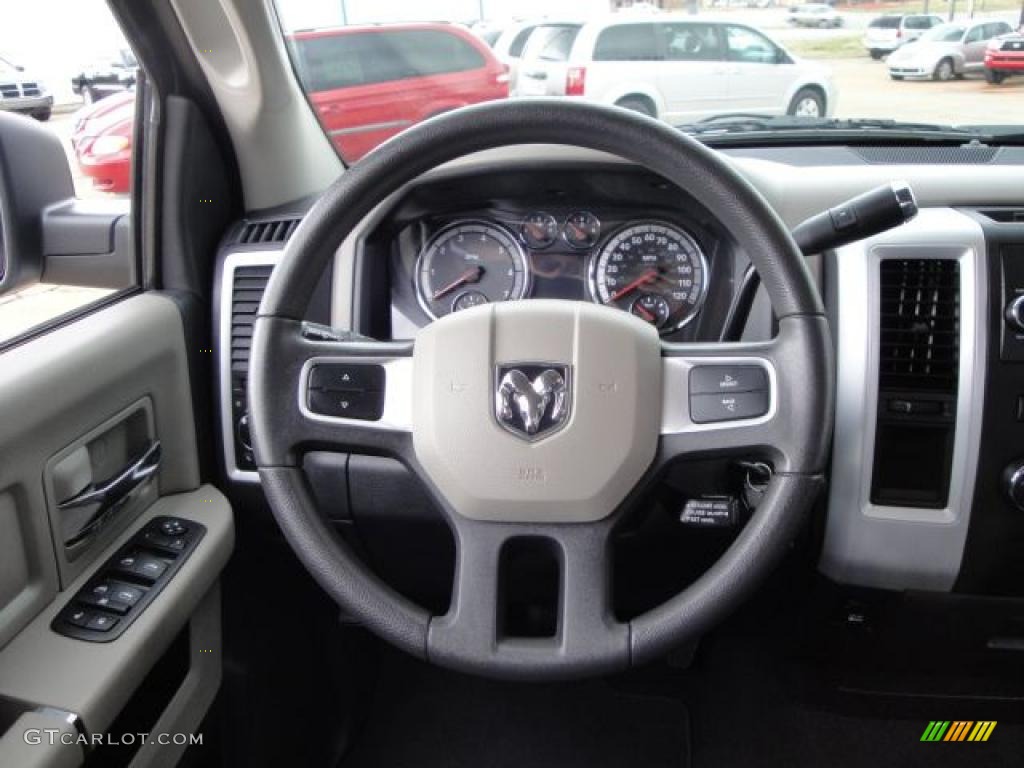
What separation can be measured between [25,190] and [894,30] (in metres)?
1.76

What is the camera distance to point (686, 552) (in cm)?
163

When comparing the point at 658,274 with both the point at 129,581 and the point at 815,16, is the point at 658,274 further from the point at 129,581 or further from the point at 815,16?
the point at 129,581

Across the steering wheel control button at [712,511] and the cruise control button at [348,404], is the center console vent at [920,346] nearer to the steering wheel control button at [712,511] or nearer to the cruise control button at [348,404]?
the steering wheel control button at [712,511]

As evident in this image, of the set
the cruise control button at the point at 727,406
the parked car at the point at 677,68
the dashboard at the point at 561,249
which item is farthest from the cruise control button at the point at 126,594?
the parked car at the point at 677,68

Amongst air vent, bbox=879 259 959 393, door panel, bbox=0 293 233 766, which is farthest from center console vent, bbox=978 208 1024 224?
door panel, bbox=0 293 233 766

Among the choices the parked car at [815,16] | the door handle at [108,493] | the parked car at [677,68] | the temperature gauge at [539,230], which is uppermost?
the parked car at [815,16]

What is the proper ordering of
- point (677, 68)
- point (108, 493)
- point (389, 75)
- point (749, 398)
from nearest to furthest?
point (749, 398)
point (108, 493)
point (389, 75)
point (677, 68)

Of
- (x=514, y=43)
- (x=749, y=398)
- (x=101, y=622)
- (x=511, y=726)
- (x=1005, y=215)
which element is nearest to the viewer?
(x=749, y=398)

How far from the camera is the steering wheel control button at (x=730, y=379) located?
113 centimetres

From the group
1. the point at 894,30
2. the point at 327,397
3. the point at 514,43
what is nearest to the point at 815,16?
the point at 894,30

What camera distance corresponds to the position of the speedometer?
1.64 metres

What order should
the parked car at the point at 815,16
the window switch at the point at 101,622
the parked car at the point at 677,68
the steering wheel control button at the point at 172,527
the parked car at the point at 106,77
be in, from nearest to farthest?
1. the window switch at the point at 101,622
2. the steering wheel control button at the point at 172,527
3. the parked car at the point at 106,77
4. the parked car at the point at 815,16
5. the parked car at the point at 677,68

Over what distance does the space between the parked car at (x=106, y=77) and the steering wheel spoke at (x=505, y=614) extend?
1.06 metres

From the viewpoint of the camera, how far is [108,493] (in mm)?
1385
